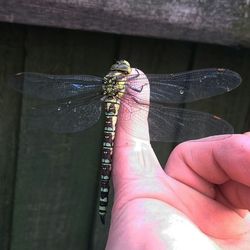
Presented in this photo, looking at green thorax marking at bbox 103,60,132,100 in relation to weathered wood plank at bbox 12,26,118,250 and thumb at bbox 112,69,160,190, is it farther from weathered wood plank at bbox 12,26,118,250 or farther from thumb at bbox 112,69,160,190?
weathered wood plank at bbox 12,26,118,250

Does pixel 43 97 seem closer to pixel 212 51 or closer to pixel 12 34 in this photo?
pixel 12 34

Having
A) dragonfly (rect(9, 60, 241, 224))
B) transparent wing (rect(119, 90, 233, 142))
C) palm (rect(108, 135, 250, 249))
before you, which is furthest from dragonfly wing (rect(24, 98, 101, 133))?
palm (rect(108, 135, 250, 249))

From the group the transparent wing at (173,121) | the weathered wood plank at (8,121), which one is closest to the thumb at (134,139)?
the transparent wing at (173,121)

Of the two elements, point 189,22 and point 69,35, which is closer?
point 189,22

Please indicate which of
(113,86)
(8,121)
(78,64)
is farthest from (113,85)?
(8,121)

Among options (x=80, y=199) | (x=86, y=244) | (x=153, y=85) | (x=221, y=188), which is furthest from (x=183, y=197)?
(x=86, y=244)

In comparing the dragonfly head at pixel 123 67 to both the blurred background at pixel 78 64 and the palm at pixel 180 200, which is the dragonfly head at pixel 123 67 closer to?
the blurred background at pixel 78 64
